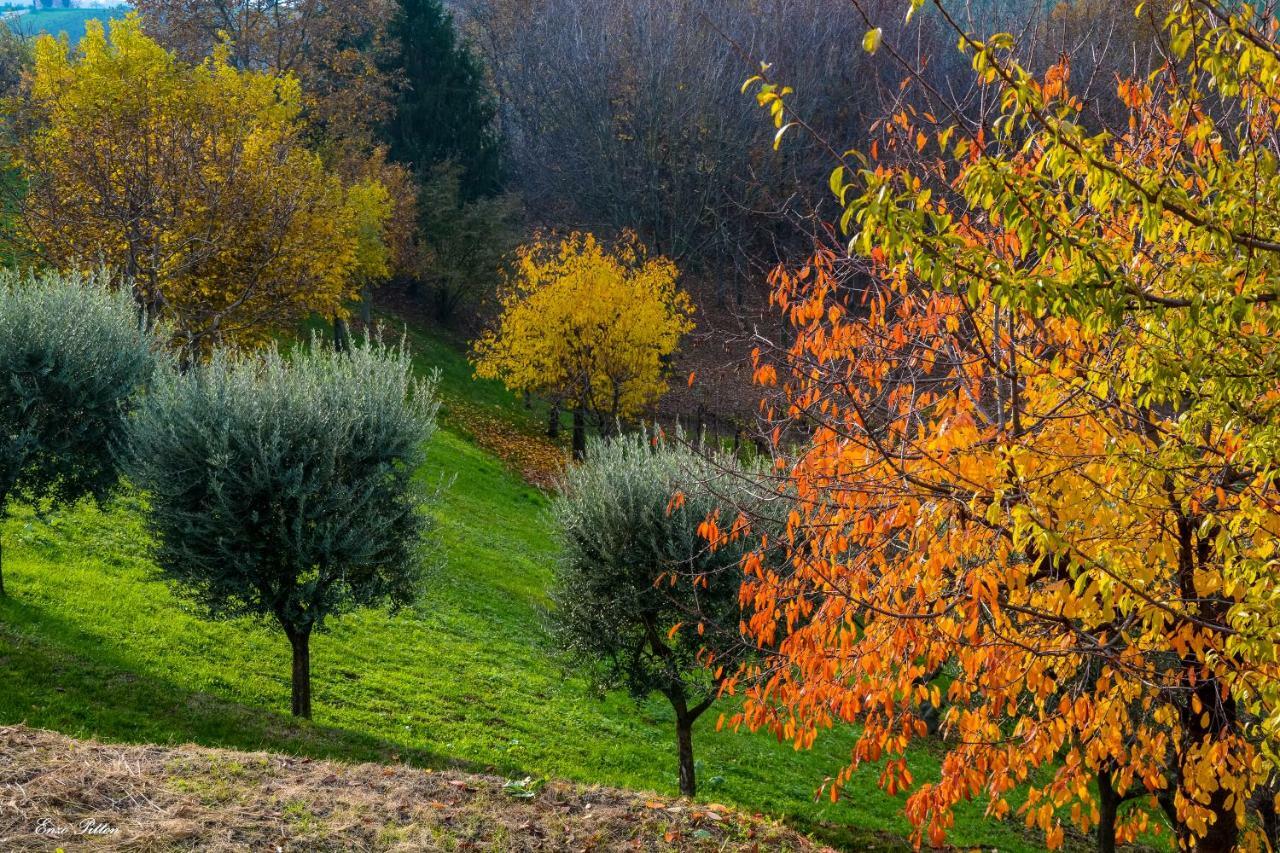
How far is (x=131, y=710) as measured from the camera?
11203mm

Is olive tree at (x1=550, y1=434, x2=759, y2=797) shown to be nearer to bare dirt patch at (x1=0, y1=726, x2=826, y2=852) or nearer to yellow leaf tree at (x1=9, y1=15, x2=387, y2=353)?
bare dirt patch at (x1=0, y1=726, x2=826, y2=852)

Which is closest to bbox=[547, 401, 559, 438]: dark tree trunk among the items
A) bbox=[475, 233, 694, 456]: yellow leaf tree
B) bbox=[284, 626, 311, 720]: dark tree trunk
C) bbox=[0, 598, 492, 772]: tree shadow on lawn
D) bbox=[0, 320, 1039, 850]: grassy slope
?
bbox=[475, 233, 694, 456]: yellow leaf tree

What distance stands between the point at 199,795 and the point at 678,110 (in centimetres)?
4741

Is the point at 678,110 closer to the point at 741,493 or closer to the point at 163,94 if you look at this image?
the point at 163,94

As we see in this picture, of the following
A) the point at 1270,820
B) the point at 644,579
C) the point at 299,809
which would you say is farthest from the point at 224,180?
the point at 1270,820

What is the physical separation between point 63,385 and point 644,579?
8393 millimetres

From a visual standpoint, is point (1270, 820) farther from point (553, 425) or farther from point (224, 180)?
point (553, 425)

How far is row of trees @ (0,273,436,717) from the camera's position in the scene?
12.0 metres

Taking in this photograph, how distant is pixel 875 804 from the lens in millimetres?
16047

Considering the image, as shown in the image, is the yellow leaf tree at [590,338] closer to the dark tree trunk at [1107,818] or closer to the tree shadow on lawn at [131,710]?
the tree shadow on lawn at [131,710]

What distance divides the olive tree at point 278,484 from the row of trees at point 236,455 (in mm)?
22

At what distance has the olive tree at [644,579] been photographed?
1255 cm

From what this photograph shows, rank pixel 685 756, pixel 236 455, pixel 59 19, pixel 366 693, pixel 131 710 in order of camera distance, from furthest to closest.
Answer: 1. pixel 59 19
2. pixel 366 693
3. pixel 685 756
4. pixel 236 455
5. pixel 131 710

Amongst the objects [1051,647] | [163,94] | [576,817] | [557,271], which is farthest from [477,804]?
[557,271]
